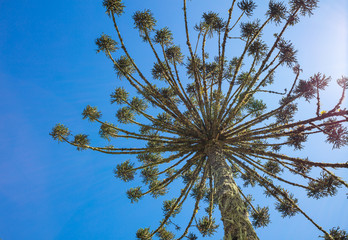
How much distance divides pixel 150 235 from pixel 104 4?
6889mm

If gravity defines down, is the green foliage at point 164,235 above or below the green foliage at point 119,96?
below

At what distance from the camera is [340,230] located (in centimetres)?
428

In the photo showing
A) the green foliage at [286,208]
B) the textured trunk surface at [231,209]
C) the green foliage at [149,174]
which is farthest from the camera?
the green foliage at [149,174]

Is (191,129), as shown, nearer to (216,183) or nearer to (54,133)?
(216,183)

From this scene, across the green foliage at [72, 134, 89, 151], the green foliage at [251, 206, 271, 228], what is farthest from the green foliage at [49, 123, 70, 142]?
the green foliage at [251, 206, 271, 228]

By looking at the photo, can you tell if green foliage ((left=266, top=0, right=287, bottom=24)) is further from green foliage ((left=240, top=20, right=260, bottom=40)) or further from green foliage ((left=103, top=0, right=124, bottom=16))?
green foliage ((left=103, top=0, right=124, bottom=16))

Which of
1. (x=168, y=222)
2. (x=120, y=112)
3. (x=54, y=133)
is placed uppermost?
(x=120, y=112)

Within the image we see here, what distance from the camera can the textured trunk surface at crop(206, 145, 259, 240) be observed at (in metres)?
2.94

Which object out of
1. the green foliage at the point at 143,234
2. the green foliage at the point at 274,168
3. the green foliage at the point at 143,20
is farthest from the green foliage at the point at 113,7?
the green foliage at the point at 274,168

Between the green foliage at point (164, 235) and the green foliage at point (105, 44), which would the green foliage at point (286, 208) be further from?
the green foliage at point (105, 44)

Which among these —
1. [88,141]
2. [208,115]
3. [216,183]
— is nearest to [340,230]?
[216,183]

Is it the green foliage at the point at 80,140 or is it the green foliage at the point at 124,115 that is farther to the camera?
the green foliage at the point at 124,115

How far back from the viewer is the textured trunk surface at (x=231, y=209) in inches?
116

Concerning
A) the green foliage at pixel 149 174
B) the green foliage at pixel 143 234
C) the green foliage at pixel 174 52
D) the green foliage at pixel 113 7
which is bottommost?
the green foliage at pixel 143 234
